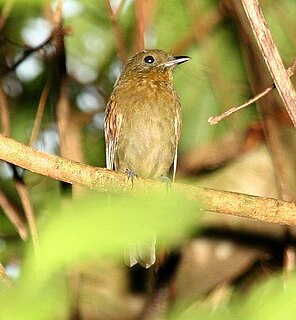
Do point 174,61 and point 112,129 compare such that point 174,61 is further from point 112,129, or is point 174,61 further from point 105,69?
point 105,69

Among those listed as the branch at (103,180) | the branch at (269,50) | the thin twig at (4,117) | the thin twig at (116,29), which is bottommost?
the branch at (269,50)

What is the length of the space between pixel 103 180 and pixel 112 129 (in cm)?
176

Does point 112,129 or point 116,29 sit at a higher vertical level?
point 116,29

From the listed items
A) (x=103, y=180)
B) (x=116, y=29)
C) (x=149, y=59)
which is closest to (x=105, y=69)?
(x=149, y=59)

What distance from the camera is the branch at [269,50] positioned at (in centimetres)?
154

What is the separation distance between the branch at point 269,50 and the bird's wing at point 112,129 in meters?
2.53

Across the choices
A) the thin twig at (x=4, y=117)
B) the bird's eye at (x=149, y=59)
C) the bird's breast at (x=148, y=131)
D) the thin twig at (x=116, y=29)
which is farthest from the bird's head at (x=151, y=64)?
the thin twig at (x=4, y=117)

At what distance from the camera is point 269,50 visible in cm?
156

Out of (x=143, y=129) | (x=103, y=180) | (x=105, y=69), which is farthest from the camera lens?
(x=105, y=69)

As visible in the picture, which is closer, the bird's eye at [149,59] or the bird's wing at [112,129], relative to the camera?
the bird's wing at [112,129]

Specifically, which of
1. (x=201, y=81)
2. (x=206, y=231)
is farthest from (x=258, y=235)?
(x=201, y=81)

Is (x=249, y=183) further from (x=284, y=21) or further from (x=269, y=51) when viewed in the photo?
(x=269, y=51)

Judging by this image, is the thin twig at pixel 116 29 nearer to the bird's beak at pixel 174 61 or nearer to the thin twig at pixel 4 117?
the bird's beak at pixel 174 61

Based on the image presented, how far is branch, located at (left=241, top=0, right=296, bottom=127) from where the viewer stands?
1.54m
